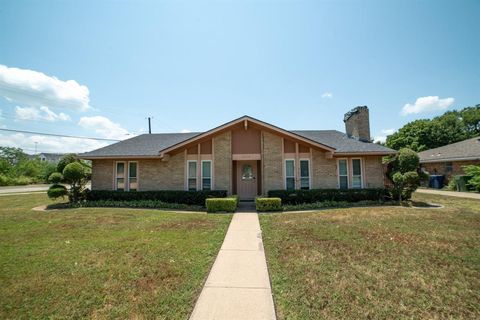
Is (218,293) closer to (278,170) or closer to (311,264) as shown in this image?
(311,264)

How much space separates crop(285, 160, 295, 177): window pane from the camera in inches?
534

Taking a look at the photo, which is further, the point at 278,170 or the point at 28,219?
the point at 278,170

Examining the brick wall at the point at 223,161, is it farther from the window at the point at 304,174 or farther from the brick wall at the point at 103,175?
the brick wall at the point at 103,175

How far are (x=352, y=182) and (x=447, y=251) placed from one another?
840 cm

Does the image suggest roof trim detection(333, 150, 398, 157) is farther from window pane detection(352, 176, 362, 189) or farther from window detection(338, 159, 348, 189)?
window pane detection(352, 176, 362, 189)

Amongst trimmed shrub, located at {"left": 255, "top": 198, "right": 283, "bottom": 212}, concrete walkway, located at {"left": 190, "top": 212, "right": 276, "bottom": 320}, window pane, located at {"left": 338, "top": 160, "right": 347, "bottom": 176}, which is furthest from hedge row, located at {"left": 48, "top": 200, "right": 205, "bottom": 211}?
window pane, located at {"left": 338, "top": 160, "right": 347, "bottom": 176}

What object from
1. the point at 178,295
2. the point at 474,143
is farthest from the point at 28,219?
the point at 474,143

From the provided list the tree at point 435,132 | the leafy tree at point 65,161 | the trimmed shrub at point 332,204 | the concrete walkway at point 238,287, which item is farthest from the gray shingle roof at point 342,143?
the tree at point 435,132

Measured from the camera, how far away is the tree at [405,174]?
38.0ft

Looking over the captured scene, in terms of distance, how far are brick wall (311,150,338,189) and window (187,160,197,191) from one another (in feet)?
24.6

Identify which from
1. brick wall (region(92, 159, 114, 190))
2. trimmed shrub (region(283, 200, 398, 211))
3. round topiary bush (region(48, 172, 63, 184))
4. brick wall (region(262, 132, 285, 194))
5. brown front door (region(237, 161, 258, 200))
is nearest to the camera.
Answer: trimmed shrub (region(283, 200, 398, 211))

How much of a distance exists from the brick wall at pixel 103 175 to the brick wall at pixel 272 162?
10243mm

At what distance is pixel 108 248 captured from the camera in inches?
231

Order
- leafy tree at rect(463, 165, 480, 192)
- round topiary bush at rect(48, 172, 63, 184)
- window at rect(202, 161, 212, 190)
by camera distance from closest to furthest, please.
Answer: round topiary bush at rect(48, 172, 63, 184) → window at rect(202, 161, 212, 190) → leafy tree at rect(463, 165, 480, 192)
